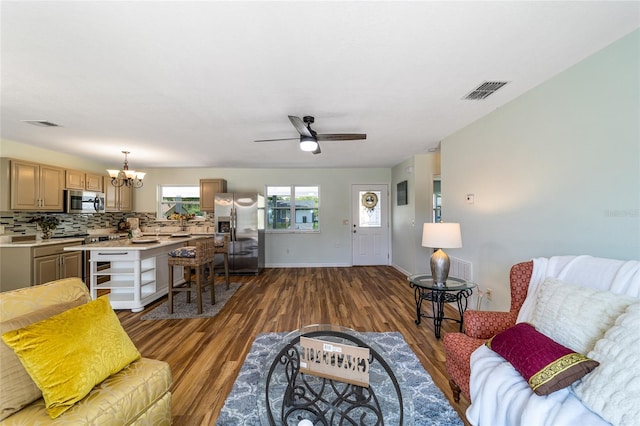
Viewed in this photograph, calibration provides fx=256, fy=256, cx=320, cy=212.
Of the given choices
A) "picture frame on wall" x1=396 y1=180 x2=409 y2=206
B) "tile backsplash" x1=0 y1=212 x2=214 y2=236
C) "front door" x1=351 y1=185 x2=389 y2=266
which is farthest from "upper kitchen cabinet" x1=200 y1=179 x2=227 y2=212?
"picture frame on wall" x1=396 y1=180 x2=409 y2=206

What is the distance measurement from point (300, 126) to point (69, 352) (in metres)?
2.28

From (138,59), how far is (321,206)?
4.85 m

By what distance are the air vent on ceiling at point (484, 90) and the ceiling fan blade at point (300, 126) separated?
5.18 ft

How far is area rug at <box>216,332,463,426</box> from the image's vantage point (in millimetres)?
1647

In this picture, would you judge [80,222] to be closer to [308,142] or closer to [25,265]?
[25,265]

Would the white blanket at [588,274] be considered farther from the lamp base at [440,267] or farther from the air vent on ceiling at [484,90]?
the air vent on ceiling at [484,90]

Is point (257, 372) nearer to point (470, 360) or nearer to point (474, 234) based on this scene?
point (470, 360)

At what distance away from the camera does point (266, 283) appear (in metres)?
4.93

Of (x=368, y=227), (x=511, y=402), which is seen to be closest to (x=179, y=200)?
(x=368, y=227)

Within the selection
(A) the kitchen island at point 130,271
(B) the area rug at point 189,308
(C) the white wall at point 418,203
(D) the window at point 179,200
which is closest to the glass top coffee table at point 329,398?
(B) the area rug at point 189,308

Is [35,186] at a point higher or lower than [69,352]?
higher

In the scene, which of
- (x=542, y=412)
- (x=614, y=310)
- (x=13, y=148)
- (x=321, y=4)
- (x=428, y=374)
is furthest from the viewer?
(x=13, y=148)

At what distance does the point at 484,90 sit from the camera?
92.4 inches

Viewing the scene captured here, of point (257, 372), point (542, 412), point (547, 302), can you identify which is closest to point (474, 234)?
point (547, 302)
